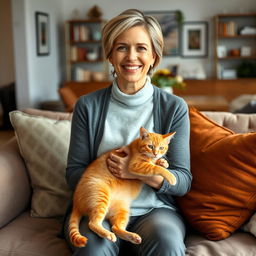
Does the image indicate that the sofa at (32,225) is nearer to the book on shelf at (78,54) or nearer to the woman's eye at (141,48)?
the woman's eye at (141,48)

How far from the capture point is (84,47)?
737 centimetres

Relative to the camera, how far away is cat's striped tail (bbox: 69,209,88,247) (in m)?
1.49

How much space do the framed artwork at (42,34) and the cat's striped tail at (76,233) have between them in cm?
508

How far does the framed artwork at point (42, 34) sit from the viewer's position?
634 centimetres

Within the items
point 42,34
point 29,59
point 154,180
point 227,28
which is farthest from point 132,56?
point 227,28

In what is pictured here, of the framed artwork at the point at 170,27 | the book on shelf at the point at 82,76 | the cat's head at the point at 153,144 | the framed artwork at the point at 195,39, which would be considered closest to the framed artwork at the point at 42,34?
the book on shelf at the point at 82,76

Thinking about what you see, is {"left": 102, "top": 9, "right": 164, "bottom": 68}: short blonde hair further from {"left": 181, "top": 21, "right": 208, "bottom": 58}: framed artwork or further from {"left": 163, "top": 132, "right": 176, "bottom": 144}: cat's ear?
{"left": 181, "top": 21, "right": 208, "bottom": 58}: framed artwork

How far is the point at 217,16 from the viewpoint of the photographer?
686 cm

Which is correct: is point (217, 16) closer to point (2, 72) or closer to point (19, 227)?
point (2, 72)

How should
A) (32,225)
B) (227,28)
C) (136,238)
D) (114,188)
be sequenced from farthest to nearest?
(227,28) → (32,225) → (114,188) → (136,238)

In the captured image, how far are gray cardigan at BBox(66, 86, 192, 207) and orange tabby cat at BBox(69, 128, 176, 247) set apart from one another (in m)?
0.11

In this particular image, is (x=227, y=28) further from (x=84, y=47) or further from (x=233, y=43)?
→ (x=84, y=47)

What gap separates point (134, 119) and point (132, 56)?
0.85 feet

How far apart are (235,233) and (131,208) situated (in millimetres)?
443
